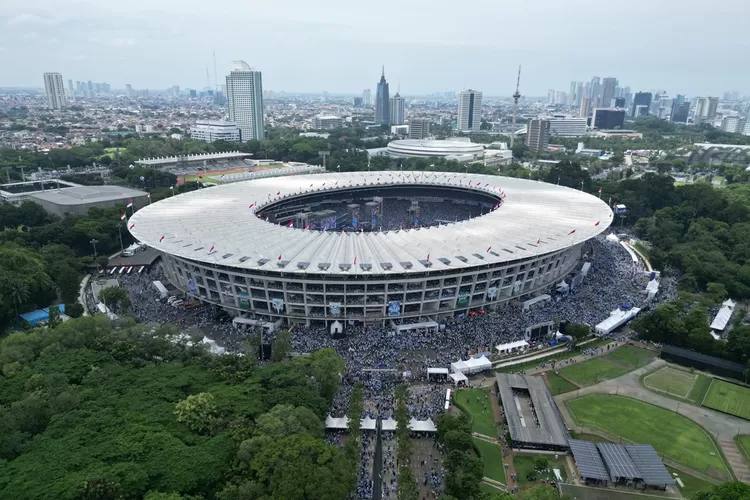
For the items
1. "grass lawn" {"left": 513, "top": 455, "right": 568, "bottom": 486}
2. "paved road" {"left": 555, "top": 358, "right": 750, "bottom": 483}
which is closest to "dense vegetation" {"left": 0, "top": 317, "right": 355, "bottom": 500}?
"grass lawn" {"left": 513, "top": 455, "right": 568, "bottom": 486}

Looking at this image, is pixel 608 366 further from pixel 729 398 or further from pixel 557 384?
pixel 729 398

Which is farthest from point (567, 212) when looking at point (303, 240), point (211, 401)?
point (211, 401)

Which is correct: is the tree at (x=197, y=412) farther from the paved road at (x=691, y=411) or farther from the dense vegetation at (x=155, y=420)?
the paved road at (x=691, y=411)

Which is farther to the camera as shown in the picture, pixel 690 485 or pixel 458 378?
pixel 458 378

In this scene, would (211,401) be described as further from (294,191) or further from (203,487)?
(294,191)

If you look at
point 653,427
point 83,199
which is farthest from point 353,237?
point 83,199

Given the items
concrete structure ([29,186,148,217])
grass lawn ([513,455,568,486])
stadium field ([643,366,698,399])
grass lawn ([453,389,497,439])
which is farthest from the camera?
concrete structure ([29,186,148,217])

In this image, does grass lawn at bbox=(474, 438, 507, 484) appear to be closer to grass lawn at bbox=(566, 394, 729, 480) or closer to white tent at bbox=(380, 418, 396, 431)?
white tent at bbox=(380, 418, 396, 431)

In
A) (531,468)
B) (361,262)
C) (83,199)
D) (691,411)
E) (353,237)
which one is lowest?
(691,411)
